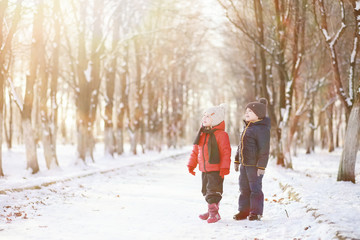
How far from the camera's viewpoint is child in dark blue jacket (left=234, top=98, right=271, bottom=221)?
19.2 ft

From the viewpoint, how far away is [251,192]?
19.5 feet

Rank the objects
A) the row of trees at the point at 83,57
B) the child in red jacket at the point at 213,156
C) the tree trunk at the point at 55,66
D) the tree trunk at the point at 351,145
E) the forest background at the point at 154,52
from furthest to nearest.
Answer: the tree trunk at the point at 55,66
the row of trees at the point at 83,57
the forest background at the point at 154,52
the tree trunk at the point at 351,145
the child in red jacket at the point at 213,156

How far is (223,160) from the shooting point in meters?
5.85

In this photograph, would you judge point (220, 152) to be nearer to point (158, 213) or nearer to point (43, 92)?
point (158, 213)

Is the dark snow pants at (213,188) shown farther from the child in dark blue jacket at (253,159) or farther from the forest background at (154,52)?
the forest background at (154,52)

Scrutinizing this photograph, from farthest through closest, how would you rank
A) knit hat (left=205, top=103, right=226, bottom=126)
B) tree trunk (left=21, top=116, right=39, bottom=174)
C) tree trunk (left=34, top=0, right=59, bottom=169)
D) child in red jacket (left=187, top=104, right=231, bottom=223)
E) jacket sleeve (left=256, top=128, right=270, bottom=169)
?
tree trunk (left=34, top=0, right=59, bottom=169) → tree trunk (left=21, top=116, right=39, bottom=174) → knit hat (left=205, top=103, right=226, bottom=126) → child in red jacket (left=187, top=104, right=231, bottom=223) → jacket sleeve (left=256, top=128, right=270, bottom=169)

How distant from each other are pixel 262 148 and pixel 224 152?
0.57 m

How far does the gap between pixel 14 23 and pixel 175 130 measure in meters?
30.8

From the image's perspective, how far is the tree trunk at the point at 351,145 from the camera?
922 cm

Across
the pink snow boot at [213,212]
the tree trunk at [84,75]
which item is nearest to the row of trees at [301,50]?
the pink snow boot at [213,212]

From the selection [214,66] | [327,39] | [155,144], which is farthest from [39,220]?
[214,66]

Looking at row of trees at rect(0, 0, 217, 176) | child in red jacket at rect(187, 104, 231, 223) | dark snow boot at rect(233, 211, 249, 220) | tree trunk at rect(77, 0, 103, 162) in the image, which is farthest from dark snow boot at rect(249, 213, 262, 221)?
tree trunk at rect(77, 0, 103, 162)

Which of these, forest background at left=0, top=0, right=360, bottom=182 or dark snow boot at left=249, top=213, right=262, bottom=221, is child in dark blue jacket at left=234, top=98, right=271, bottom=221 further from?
forest background at left=0, top=0, right=360, bottom=182

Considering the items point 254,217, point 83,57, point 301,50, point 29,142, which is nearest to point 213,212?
point 254,217
